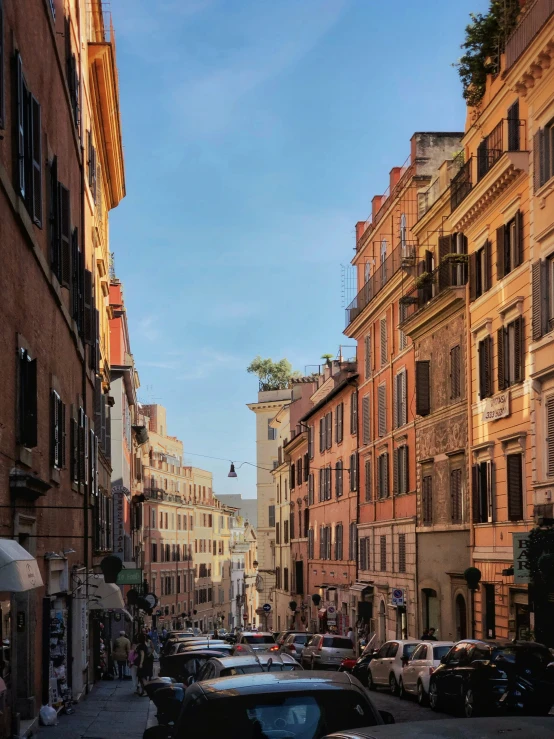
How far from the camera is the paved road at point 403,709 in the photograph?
23828 mm

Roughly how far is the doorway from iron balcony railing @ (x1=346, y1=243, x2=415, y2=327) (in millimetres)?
12575

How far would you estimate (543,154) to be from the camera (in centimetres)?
2897

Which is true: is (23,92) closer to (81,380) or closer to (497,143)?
(81,380)

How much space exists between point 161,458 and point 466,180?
68468 mm

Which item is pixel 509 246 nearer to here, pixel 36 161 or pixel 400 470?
pixel 400 470

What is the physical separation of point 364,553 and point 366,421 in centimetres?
585

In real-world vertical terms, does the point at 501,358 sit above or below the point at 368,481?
above

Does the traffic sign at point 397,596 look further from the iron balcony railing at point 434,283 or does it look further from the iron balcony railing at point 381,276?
the iron balcony railing at point 381,276

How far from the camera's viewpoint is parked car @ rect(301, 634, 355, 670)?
34.9 m

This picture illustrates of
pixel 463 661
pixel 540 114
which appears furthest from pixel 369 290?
pixel 463 661

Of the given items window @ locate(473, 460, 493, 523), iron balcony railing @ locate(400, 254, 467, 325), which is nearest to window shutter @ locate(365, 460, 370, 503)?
iron balcony railing @ locate(400, 254, 467, 325)

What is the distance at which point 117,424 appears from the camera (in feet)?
169

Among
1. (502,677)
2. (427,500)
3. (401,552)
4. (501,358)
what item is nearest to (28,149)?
(502,677)

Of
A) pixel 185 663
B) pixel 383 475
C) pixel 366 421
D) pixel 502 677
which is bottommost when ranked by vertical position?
pixel 185 663
